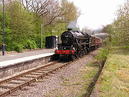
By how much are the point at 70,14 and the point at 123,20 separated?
2116 centimetres

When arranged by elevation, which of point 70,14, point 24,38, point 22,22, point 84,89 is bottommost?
Result: point 84,89

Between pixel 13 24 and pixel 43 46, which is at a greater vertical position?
pixel 13 24

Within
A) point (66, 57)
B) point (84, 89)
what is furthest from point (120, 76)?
point (66, 57)

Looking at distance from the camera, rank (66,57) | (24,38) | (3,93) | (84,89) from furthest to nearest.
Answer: (24,38) < (66,57) < (84,89) < (3,93)

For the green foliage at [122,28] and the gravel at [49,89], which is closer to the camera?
the gravel at [49,89]

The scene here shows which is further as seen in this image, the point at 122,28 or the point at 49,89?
the point at 122,28

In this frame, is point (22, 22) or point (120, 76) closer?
point (120, 76)

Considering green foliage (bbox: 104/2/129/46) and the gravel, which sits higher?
green foliage (bbox: 104/2/129/46)

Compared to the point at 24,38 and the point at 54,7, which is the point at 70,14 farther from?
the point at 24,38

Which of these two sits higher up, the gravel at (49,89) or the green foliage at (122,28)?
the green foliage at (122,28)

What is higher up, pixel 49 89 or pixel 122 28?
pixel 122 28

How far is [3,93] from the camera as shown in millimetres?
8844

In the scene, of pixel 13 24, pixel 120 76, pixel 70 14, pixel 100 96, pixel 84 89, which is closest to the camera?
pixel 100 96

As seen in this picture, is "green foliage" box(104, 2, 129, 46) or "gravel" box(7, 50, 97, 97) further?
"green foliage" box(104, 2, 129, 46)
